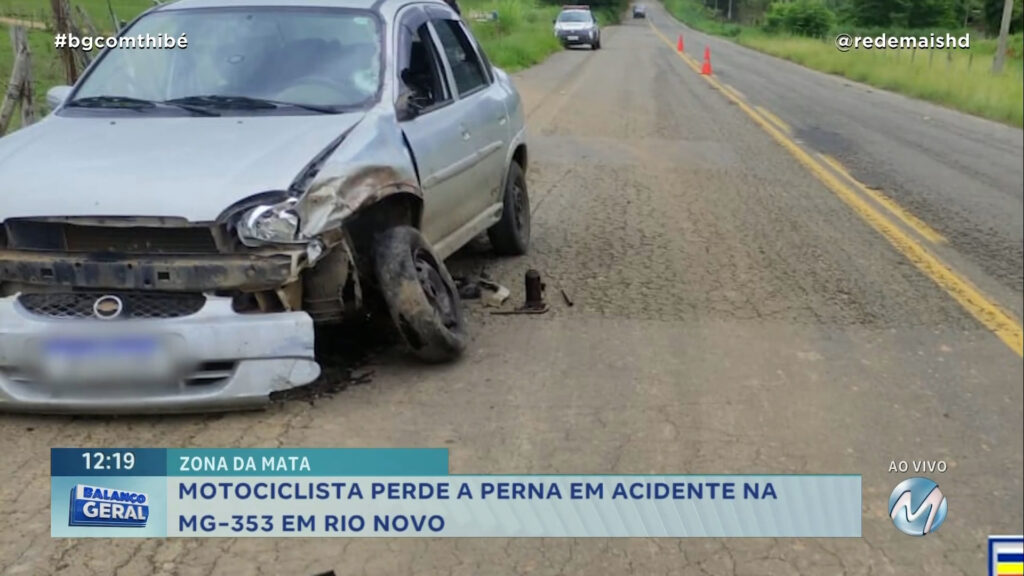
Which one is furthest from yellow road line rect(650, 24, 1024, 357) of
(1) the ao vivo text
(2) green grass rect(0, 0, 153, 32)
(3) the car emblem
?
(2) green grass rect(0, 0, 153, 32)

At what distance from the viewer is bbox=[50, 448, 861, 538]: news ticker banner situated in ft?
10.8

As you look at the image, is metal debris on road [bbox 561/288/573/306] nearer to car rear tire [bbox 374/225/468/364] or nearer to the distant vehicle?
car rear tire [bbox 374/225/468/364]

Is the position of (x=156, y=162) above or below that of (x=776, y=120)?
above

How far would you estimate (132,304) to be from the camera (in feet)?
12.7

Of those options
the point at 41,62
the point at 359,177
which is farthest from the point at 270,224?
the point at 41,62

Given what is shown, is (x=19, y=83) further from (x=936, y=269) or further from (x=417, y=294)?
(x=936, y=269)

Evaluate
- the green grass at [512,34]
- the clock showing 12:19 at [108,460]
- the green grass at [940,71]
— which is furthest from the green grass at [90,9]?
the green grass at [512,34]

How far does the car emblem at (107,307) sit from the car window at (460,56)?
265 centimetres

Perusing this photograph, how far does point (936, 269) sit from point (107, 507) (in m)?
5.74

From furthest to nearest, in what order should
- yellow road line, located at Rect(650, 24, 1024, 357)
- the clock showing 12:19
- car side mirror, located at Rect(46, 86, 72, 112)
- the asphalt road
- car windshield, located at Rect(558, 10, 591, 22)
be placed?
car windshield, located at Rect(558, 10, 591, 22) → yellow road line, located at Rect(650, 24, 1024, 357) → car side mirror, located at Rect(46, 86, 72, 112) → the clock showing 12:19 → the asphalt road

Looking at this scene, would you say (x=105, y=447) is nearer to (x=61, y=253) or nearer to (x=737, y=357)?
(x=61, y=253)

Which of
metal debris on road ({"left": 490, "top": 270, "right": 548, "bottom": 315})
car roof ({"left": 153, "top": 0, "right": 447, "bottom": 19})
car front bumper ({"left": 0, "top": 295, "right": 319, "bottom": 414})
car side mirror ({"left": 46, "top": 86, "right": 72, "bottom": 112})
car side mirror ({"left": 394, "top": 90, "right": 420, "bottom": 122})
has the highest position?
car roof ({"left": 153, "top": 0, "right": 447, "bottom": 19})

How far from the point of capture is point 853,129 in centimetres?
1498

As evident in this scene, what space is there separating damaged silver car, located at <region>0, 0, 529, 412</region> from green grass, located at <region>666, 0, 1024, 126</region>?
9665mm
